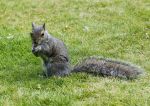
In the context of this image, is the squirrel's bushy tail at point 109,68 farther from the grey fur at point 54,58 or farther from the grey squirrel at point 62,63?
the grey fur at point 54,58

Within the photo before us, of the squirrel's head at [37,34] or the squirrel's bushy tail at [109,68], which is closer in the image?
the squirrel's bushy tail at [109,68]

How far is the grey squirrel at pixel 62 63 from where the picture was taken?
24.8 ft

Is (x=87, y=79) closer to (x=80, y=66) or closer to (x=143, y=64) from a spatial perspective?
(x=80, y=66)

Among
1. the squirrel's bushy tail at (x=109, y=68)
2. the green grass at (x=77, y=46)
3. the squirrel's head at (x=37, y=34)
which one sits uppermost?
the squirrel's head at (x=37, y=34)

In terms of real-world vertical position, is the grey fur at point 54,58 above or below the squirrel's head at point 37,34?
below

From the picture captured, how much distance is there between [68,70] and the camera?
26.6ft

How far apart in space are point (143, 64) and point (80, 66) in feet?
4.89

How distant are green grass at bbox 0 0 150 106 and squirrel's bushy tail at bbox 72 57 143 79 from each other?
122 mm

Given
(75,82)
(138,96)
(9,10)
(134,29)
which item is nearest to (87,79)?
(75,82)

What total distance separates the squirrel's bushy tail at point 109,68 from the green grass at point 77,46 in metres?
0.12

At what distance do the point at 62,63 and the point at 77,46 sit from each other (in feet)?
7.94

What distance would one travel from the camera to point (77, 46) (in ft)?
34.3

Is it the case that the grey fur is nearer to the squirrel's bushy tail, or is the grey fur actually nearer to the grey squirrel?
the grey squirrel

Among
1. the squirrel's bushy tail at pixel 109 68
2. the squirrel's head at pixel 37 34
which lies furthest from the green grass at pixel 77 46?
the squirrel's head at pixel 37 34
